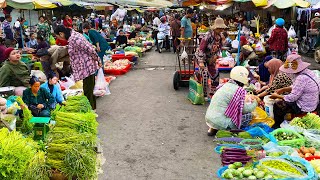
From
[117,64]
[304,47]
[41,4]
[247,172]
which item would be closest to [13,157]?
[247,172]

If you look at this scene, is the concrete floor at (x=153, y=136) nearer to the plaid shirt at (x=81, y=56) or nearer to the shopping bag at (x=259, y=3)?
the plaid shirt at (x=81, y=56)

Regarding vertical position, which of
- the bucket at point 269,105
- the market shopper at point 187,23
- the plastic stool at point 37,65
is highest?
the market shopper at point 187,23

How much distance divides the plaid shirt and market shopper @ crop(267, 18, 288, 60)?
6.67m

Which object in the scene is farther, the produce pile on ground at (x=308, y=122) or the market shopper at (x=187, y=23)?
the market shopper at (x=187, y=23)

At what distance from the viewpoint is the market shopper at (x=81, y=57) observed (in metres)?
6.88

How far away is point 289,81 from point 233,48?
7138 mm

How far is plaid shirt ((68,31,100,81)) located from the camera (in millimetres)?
6883

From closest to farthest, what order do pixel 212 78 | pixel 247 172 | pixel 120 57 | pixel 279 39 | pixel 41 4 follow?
pixel 247 172
pixel 212 78
pixel 279 39
pixel 120 57
pixel 41 4

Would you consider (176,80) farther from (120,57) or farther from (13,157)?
(13,157)

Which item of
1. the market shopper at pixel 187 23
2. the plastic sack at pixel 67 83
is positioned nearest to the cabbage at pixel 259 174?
the plastic sack at pixel 67 83

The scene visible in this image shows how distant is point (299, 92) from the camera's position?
19.1 ft

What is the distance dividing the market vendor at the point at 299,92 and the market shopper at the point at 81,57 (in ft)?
11.6

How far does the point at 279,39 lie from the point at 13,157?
9.96 m

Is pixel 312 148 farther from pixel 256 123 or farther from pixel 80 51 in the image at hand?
pixel 80 51
